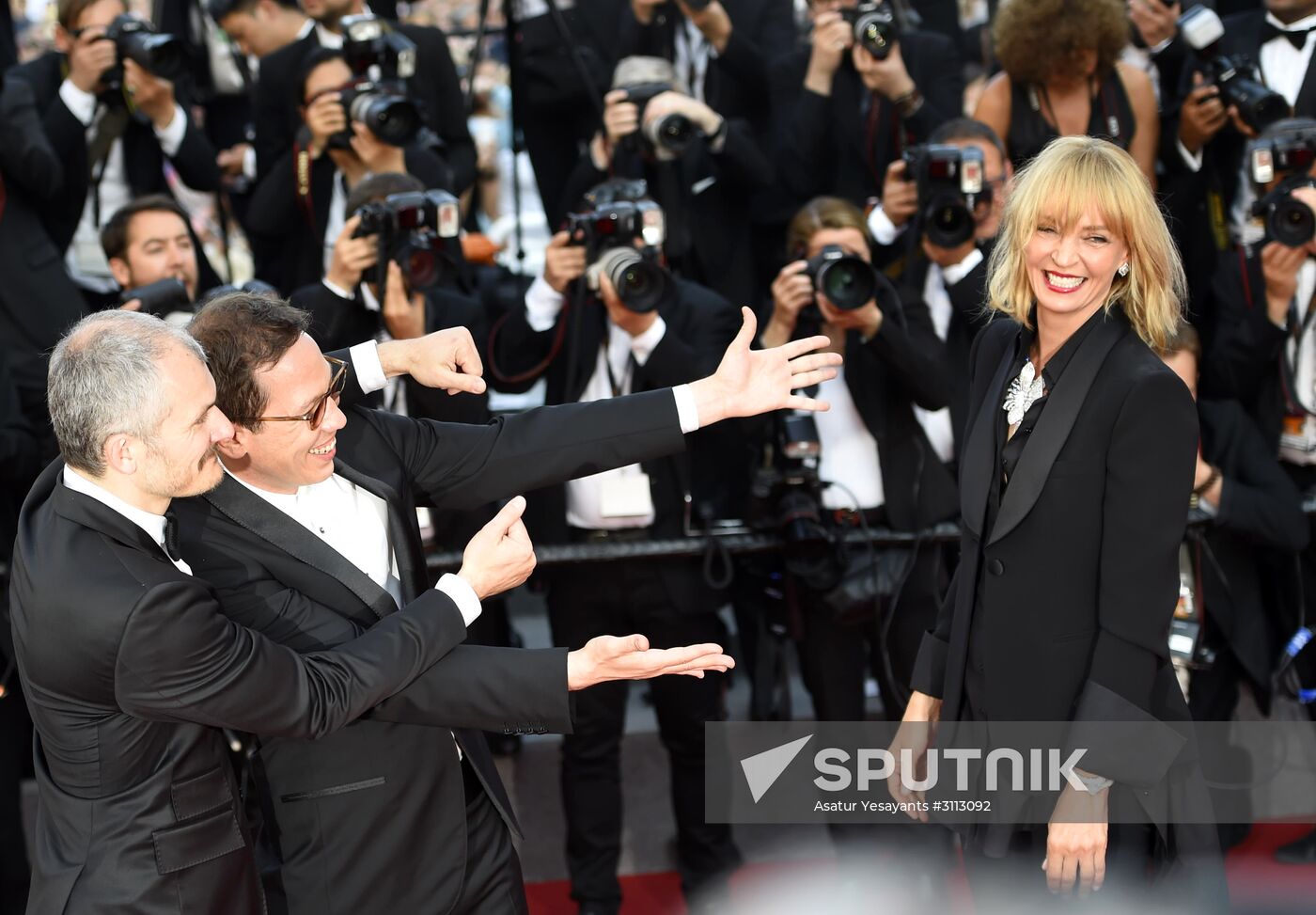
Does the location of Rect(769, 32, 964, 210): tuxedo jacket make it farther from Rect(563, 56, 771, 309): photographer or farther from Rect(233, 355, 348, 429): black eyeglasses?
Rect(233, 355, 348, 429): black eyeglasses

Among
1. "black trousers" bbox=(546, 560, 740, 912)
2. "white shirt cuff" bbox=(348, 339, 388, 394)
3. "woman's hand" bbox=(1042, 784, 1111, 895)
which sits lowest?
"black trousers" bbox=(546, 560, 740, 912)

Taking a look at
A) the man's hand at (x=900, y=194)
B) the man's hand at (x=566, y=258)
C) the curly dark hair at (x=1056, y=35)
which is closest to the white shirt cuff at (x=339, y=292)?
the man's hand at (x=566, y=258)

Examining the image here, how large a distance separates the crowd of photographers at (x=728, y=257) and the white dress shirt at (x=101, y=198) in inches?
0.4

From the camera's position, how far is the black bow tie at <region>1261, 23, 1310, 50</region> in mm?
4109

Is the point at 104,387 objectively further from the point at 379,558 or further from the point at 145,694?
the point at 379,558

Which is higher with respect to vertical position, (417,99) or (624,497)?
(417,99)

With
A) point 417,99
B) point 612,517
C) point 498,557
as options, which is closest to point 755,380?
point 498,557

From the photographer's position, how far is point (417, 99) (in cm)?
414

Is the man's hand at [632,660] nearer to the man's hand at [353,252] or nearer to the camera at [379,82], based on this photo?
the man's hand at [353,252]

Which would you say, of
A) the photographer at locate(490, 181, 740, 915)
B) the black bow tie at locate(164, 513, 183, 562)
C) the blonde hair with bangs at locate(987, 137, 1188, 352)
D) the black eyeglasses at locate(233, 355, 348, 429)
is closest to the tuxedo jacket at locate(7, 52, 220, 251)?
the photographer at locate(490, 181, 740, 915)

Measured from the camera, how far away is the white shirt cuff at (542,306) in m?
3.60

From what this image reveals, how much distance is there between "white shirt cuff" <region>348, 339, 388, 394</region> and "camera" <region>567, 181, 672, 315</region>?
93 cm

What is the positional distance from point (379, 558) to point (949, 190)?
186 cm

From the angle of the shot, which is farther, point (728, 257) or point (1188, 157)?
point (728, 257)
